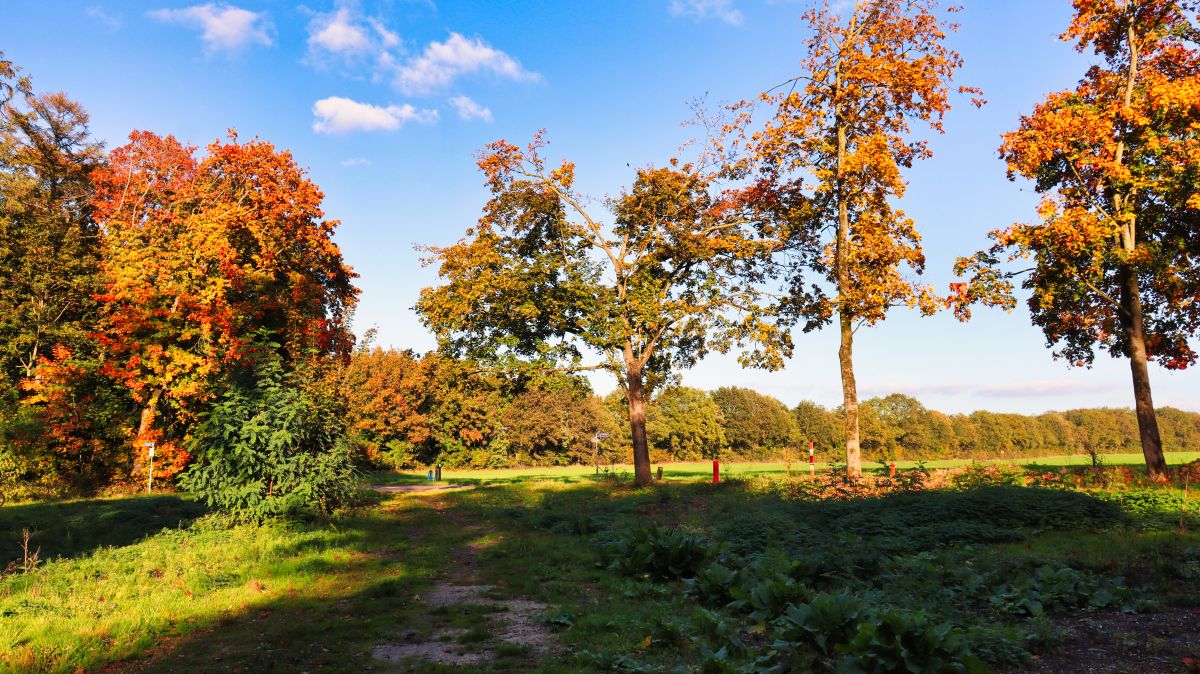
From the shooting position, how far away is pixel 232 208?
2914 cm

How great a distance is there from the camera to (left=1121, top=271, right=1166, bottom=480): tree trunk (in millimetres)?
18125

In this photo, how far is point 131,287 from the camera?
84.2 ft

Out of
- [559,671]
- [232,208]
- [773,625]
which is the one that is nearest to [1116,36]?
[773,625]

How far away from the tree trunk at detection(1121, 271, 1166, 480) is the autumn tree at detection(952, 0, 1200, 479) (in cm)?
3

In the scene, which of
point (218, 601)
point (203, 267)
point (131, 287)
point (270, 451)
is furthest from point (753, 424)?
point (218, 601)

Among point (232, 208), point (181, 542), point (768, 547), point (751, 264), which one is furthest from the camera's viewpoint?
point (232, 208)

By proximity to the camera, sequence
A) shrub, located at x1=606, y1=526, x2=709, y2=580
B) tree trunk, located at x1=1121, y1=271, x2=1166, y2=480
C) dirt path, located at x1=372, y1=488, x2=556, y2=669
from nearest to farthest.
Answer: dirt path, located at x1=372, y1=488, x2=556, y2=669 < shrub, located at x1=606, y1=526, x2=709, y2=580 < tree trunk, located at x1=1121, y1=271, x2=1166, y2=480

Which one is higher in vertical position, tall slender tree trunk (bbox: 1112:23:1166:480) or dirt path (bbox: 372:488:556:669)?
tall slender tree trunk (bbox: 1112:23:1166:480)

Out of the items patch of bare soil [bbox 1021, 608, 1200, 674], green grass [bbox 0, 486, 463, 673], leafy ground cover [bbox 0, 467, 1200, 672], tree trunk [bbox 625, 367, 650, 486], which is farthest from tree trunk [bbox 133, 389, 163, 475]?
patch of bare soil [bbox 1021, 608, 1200, 674]

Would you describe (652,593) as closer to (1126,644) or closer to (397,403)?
(1126,644)

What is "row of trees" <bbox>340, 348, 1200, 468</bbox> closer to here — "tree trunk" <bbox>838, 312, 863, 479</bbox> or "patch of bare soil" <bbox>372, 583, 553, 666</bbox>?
"tree trunk" <bbox>838, 312, 863, 479</bbox>

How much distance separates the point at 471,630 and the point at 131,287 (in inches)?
1001

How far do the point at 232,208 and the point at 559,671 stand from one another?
1165 inches

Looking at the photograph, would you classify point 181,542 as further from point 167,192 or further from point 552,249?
point 167,192
